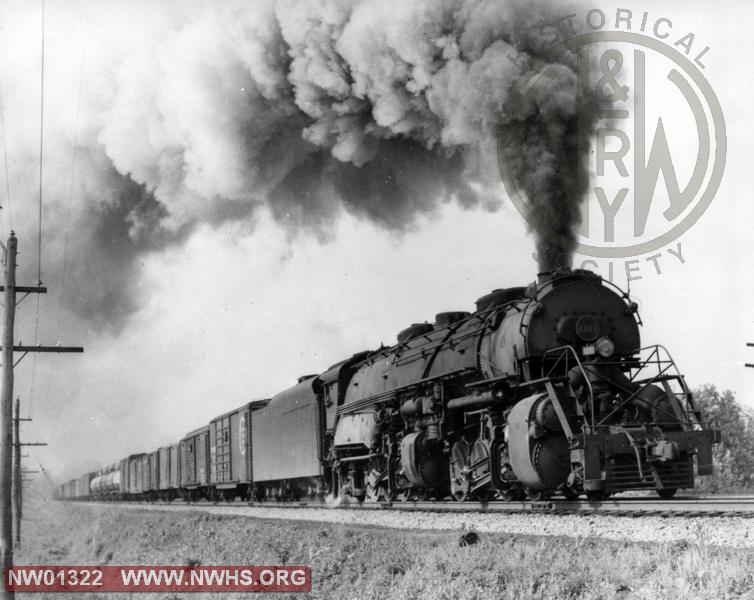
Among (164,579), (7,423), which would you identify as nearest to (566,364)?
(164,579)

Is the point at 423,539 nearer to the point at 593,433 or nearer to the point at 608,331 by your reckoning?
the point at 593,433

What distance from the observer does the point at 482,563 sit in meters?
7.50

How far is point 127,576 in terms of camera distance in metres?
13.9

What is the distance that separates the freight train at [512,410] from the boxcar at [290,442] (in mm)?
101

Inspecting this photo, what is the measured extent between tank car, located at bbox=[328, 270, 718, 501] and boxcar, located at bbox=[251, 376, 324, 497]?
334cm

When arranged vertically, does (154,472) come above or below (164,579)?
above

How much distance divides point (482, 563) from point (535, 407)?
3142mm

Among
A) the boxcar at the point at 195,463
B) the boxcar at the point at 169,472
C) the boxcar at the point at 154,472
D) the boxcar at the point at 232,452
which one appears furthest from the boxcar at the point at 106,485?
the boxcar at the point at 232,452

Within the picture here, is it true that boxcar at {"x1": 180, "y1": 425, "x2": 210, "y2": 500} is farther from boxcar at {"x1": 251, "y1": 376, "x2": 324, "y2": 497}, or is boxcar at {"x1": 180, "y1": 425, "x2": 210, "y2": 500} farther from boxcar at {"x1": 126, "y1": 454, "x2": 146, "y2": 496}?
boxcar at {"x1": 126, "y1": 454, "x2": 146, "y2": 496}

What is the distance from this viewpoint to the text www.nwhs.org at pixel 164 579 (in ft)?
31.3

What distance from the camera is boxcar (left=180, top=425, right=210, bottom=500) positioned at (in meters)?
29.1

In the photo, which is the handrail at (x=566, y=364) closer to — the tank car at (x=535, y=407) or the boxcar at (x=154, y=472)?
the tank car at (x=535, y=407)

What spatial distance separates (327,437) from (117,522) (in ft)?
29.5

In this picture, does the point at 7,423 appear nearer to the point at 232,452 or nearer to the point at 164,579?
the point at 164,579
